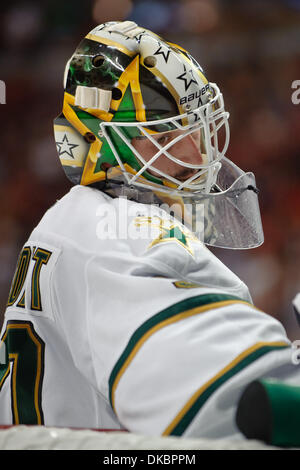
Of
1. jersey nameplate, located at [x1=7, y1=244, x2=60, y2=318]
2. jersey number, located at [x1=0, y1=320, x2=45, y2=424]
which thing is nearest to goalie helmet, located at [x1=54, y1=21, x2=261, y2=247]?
jersey nameplate, located at [x1=7, y1=244, x2=60, y2=318]

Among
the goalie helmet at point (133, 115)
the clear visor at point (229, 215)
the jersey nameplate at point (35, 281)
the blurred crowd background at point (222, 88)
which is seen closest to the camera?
the jersey nameplate at point (35, 281)

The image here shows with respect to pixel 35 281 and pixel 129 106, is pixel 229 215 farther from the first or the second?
pixel 35 281

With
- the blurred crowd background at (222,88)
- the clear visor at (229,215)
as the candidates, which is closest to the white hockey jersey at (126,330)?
the clear visor at (229,215)

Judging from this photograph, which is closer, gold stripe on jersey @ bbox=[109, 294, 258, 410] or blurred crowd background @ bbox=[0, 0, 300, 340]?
gold stripe on jersey @ bbox=[109, 294, 258, 410]

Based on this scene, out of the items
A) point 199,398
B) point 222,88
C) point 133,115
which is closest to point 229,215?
point 133,115

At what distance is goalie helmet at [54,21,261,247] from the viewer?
122cm

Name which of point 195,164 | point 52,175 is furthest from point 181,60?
point 52,175

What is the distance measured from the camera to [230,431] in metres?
0.79

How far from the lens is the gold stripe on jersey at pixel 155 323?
85cm

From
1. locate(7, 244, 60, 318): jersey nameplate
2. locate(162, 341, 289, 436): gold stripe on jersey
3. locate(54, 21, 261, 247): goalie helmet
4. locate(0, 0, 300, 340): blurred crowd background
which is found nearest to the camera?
locate(162, 341, 289, 436): gold stripe on jersey

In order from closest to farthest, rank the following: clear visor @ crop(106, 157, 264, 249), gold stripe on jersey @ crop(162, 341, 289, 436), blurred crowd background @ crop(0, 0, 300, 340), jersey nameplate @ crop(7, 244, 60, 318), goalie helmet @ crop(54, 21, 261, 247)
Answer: gold stripe on jersey @ crop(162, 341, 289, 436)
jersey nameplate @ crop(7, 244, 60, 318)
goalie helmet @ crop(54, 21, 261, 247)
clear visor @ crop(106, 157, 264, 249)
blurred crowd background @ crop(0, 0, 300, 340)

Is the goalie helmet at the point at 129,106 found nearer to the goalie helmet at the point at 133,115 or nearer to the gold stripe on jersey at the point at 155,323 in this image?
the goalie helmet at the point at 133,115

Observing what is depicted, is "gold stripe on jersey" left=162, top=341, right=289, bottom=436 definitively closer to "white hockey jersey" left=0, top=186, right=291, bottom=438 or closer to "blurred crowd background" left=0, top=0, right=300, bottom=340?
"white hockey jersey" left=0, top=186, right=291, bottom=438

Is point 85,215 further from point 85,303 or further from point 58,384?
point 58,384
